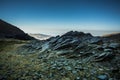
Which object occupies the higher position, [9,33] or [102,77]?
[9,33]

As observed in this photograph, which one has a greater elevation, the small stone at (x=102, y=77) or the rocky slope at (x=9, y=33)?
the rocky slope at (x=9, y=33)

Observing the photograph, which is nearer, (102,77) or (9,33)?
(102,77)

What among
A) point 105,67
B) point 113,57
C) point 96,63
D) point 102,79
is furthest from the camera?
point 113,57

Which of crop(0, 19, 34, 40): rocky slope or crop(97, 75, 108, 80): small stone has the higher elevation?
crop(0, 19, 34, 40): rocky slope

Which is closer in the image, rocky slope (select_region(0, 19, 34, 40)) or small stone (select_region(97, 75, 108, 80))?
small stone (select_region(97, 75, 108, 80))

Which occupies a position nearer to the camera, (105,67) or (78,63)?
(105,67)

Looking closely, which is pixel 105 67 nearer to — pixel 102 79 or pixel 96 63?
pixel 96 63

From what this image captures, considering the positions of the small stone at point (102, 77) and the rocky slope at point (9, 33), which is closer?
the small stone at point (102, 77)

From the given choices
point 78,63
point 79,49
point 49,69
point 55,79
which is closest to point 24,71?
point 49,69

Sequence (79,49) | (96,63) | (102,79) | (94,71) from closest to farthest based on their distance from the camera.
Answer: (102,79) < (94,71) < (96,63) < (79,49)

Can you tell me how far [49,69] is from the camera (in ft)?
36.5

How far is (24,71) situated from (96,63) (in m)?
7.79

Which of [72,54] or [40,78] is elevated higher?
[72,54]

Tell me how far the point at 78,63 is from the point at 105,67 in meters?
2.88
